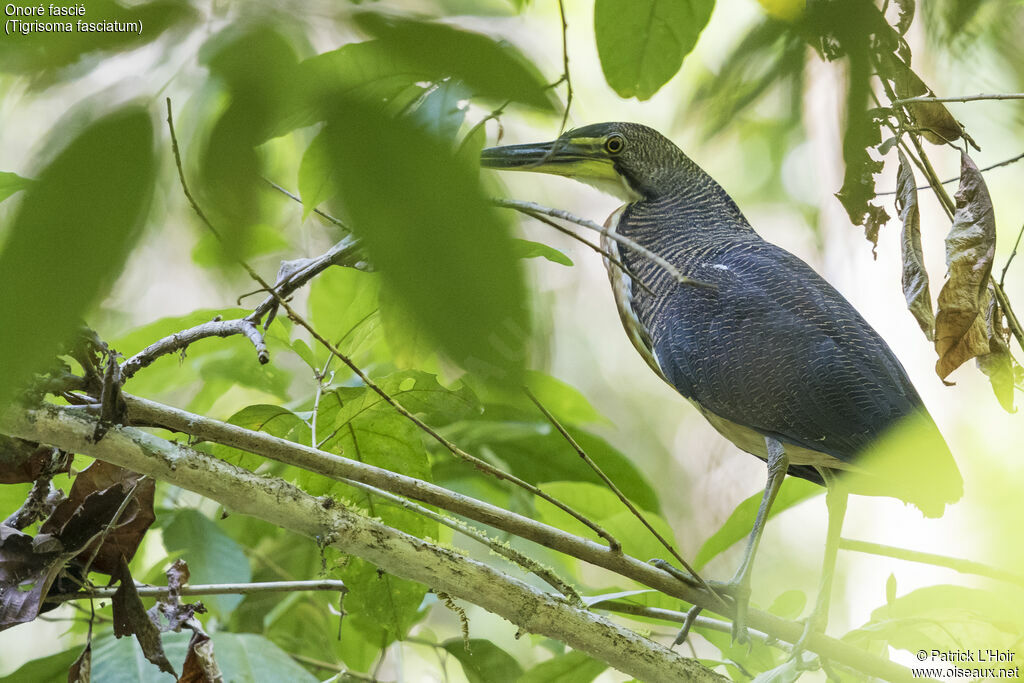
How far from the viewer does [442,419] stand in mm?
980

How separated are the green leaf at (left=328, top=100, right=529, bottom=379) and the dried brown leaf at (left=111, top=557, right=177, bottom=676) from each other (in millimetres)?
620

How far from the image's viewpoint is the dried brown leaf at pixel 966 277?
0.72 m

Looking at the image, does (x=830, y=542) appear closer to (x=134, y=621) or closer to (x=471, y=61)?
(x=134, y=621)

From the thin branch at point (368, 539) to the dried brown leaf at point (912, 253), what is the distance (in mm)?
388

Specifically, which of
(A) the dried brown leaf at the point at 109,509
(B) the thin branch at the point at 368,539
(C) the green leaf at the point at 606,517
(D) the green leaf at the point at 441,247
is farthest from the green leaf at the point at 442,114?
(C) the green leaf at the point at 606,517

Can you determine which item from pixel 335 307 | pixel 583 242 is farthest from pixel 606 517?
pixel 583 242

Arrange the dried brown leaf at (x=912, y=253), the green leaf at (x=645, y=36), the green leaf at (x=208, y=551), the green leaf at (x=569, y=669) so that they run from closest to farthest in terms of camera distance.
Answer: the green leaf at (x=645, y=36), the dried brown leaf at (x=912, y=253), the green leaf at (x=569, y=669), the green leaf at (x=208, y=551)

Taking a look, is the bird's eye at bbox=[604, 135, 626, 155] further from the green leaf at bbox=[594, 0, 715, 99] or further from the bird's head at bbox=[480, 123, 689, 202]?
the green leaf at bbox=[594, 0, 715, 99]

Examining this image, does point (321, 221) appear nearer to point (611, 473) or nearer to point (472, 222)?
point (472, 222)

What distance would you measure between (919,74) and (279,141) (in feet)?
1.99

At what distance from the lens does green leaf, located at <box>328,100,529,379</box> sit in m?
0.20

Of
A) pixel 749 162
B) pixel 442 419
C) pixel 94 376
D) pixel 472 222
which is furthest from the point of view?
pixel 442 419

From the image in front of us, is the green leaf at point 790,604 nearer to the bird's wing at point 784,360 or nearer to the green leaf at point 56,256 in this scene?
the bird's wing at point 784,360

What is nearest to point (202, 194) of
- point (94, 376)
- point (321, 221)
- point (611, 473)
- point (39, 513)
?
point (321, 221)
